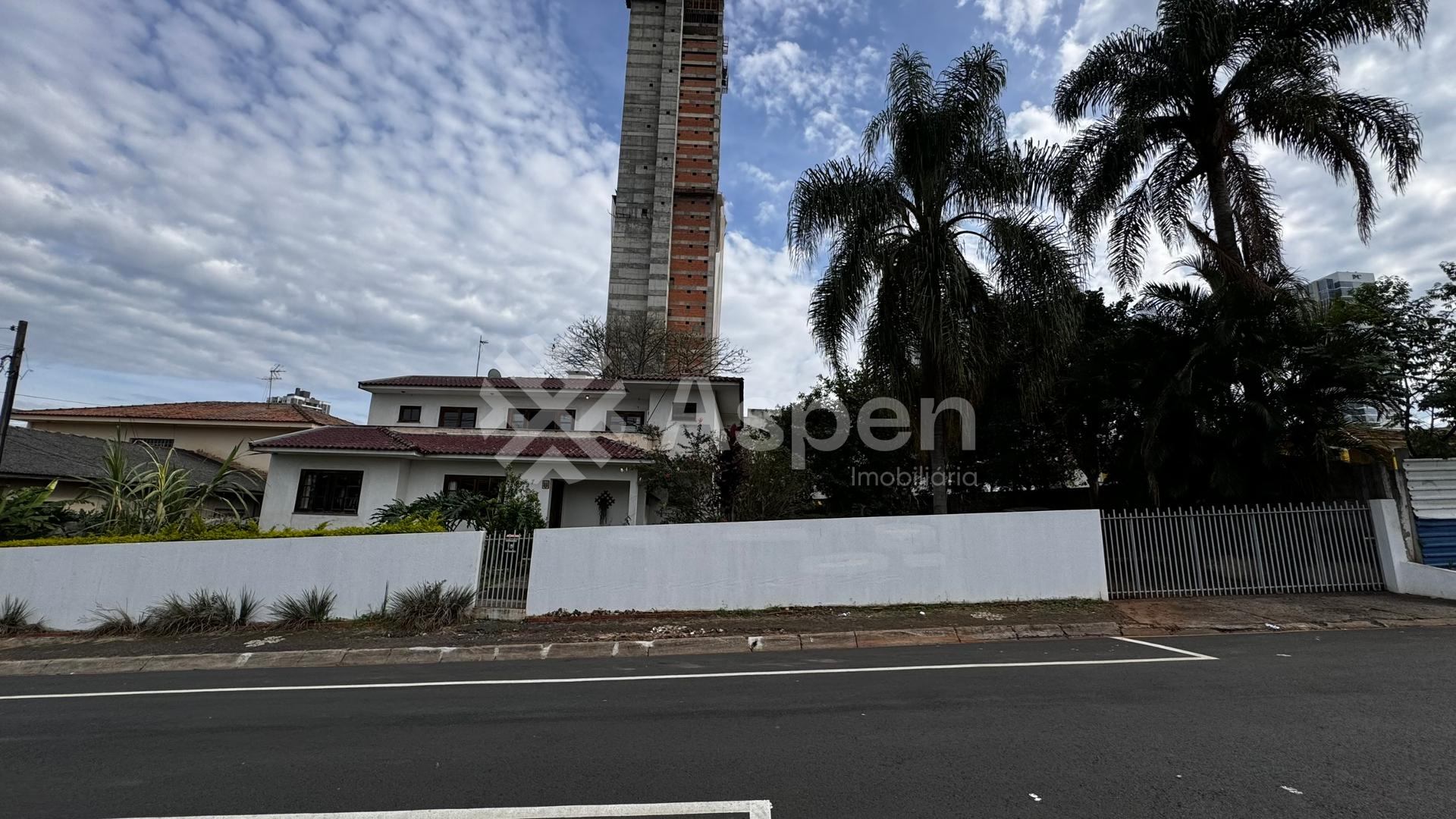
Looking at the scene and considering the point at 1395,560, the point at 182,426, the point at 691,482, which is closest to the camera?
the point at 1395,560

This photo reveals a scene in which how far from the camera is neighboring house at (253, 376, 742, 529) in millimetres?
17906

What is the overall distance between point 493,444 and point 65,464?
11.9 m

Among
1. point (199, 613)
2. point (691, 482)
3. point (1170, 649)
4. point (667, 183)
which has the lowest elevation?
point (199, 613)

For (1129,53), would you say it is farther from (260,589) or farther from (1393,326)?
(260,589)

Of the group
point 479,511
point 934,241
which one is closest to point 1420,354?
point 934,241

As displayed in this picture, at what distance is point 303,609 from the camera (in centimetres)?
1085

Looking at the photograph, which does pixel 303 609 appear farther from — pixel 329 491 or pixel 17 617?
pixel 329 491

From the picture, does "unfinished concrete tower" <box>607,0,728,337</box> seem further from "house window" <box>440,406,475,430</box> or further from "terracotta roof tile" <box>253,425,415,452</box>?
"terracotta roof tile" <box>253,425,415,452</box>

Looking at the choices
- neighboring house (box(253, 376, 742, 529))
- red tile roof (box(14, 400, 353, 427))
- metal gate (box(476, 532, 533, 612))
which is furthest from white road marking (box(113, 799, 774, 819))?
red tile roof (box(14, 400, 353, 427))

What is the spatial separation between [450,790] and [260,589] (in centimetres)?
953

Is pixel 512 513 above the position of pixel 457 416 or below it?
below

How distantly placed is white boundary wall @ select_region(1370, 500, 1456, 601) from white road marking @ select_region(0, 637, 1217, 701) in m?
5.84

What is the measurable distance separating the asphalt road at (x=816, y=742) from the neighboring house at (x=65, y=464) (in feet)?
39.4

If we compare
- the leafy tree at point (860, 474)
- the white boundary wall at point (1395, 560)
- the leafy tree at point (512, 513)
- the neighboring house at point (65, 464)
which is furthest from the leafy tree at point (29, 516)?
the white boundary wall at point (1395, 560)
